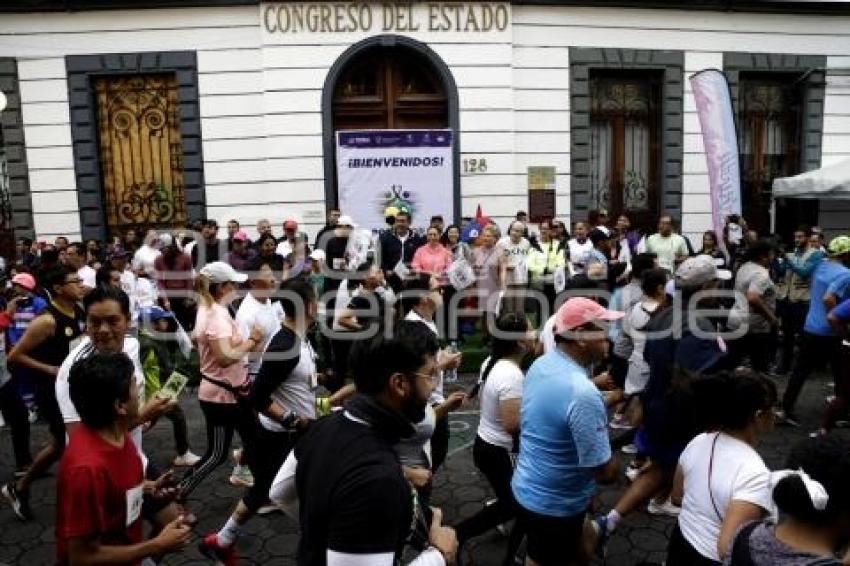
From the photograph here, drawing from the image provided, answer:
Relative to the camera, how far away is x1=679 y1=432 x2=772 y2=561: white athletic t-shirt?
2709 millimetres

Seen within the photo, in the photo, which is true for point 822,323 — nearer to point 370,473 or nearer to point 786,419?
point 786,419

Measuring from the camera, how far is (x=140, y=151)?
12.7 m

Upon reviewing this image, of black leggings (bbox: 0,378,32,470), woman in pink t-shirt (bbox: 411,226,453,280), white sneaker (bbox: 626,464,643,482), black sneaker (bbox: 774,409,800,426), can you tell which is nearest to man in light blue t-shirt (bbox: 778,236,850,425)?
black sneaker (bbox: 774,409,800,426)

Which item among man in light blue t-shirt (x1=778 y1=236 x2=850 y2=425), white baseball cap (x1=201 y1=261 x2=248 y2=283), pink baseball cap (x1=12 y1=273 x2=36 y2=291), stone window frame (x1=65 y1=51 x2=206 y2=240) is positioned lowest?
man in light blue t-shirt (x1=778 y1=236 x2=850 y2=425)

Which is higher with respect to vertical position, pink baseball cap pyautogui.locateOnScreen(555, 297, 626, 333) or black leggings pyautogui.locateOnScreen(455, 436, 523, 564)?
pink baseball cap pyautogui.locateOnScreen(555, 297, 626, 333)

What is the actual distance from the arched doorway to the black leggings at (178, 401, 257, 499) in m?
8.10

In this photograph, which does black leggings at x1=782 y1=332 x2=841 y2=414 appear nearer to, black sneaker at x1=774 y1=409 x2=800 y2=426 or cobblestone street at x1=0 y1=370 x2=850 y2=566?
black sneaker at x1=774 y1=409 x2=800 y2=426

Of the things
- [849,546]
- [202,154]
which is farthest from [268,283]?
[202,154]

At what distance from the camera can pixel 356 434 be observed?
205 centimetres

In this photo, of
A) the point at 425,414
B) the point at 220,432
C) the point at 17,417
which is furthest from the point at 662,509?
the point at 17,417

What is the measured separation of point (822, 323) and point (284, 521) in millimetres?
5165

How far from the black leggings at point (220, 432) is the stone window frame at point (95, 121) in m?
8.47

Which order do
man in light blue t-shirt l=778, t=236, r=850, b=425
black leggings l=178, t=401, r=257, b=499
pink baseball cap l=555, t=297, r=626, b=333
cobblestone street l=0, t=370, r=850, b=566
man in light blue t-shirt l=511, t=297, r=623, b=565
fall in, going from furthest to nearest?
man in light blue t-shirt l=778, t=236, r=850, b=425
black leggings l=178, t=401, r=257, b=499
cobblestone street l=0, t=370, r=850, b=566
pink baseball cap l=555, t=297, r=626, b=333
man in light blue t-shirt l=511, t=297, r=623, b=565

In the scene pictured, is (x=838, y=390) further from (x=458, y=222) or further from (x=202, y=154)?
(x=202, y=154)
